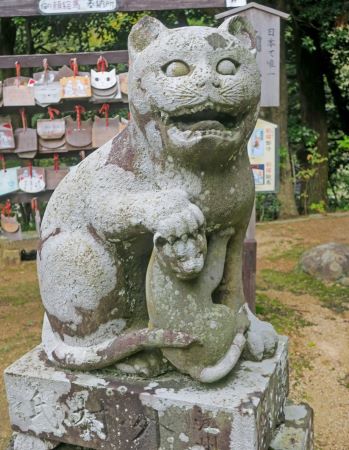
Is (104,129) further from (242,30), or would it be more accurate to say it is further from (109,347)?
(109,347)

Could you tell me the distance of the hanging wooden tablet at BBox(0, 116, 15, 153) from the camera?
382 centimetres

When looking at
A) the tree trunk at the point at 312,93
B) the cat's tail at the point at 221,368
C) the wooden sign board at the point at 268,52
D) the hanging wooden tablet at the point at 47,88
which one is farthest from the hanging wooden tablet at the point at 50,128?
the tree trunk at the point at 312,93

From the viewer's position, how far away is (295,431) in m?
1.94

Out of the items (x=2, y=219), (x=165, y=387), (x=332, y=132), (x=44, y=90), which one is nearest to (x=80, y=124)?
(x=44, y=90)

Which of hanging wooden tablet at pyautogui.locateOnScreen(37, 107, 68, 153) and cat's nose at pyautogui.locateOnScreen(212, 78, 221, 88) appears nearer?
cat's nose at pyautogui.locateOnScreen(212, 78, 221, 88)

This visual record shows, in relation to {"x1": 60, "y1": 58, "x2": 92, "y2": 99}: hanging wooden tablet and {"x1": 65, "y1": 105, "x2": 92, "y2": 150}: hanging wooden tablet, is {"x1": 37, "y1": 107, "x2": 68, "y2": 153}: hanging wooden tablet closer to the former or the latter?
{"x1": 65, "y1": 105, "x2": 92, "y2": 150}: hanging wooden tablet

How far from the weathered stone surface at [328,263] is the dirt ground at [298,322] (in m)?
0.13

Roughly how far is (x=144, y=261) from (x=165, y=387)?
0.41 m

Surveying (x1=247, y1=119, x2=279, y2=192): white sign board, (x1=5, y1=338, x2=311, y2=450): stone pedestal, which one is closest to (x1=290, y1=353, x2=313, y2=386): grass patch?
(x1=247, y1=119, x2=279, y2=192): white sign board

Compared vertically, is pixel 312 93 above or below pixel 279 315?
above

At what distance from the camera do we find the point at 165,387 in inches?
67.2

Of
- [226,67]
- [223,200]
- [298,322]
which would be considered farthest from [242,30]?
[298,322]

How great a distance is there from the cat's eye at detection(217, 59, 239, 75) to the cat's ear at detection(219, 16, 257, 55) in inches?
5.7

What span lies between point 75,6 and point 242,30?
2.37 meters
